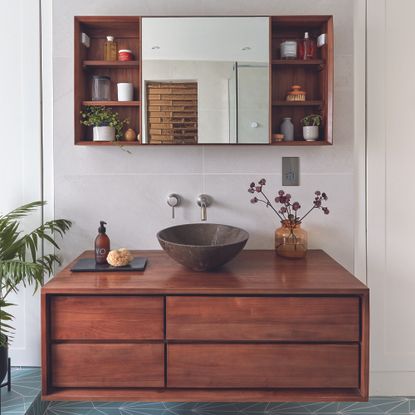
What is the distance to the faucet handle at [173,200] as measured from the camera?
6.91 ft

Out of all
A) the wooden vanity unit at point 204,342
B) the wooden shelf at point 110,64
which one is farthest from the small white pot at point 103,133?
the wooden vanity unit at point 204,342

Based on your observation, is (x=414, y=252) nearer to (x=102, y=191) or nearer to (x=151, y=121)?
(x=151, y=121)

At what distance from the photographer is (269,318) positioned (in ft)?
5.04

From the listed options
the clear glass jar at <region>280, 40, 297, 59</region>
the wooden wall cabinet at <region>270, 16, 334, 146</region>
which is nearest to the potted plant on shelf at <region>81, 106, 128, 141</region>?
the wooden wall cabinet at <region>270, 16, 334, 146</region>

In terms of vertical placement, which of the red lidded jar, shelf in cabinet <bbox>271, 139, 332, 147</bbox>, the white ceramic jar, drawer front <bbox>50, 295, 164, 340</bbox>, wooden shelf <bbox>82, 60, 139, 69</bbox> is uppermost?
the red lidded jar

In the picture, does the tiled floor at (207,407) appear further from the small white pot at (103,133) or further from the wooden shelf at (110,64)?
the wooden shelf at (110,64)

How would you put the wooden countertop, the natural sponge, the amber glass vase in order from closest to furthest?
the wooden countertop → the natural sponge → the amber glass vase

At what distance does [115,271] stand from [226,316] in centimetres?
51

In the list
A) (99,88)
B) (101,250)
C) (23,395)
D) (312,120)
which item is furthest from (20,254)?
(312,120)

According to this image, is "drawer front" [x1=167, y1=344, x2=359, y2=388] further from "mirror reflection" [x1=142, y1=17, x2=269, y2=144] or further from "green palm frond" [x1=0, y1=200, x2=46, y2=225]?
"green palm frond" [x1=0, y1=200, x2=46, y2=225]

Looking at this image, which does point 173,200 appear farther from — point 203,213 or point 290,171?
point 290,171

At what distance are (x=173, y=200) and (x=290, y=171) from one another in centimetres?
61

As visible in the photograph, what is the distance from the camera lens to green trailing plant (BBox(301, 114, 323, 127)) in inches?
80.4

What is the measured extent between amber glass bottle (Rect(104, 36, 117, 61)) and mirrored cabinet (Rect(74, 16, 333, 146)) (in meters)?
0.06
